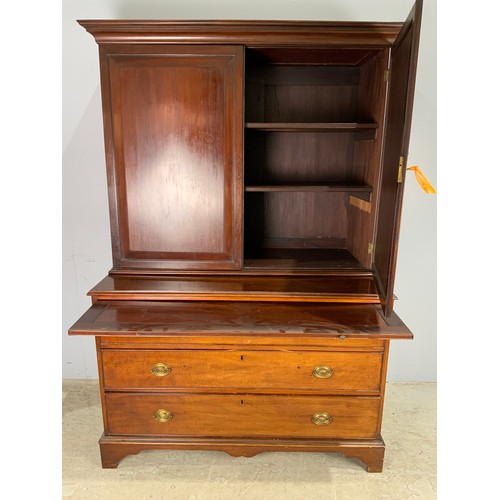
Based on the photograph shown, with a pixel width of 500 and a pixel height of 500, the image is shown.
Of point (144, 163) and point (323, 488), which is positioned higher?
point (144, 163)

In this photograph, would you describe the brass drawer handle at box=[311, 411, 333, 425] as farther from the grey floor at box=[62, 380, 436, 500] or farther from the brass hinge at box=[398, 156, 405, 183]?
the brass hinge at box=[398, 156, 405, 183]

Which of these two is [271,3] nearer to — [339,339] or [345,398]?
[339,339]

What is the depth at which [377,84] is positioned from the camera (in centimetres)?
184

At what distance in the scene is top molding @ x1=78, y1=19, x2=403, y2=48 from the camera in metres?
1.67

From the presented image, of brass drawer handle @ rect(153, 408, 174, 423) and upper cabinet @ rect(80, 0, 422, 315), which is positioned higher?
upper cabinet @ rect(80, 0, 422, 315)

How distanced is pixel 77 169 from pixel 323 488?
2.11 meters

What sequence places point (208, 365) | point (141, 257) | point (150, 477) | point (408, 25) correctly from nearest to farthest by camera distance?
1. point (408, 25)
2. point (208, 365)
3. point (150, 477)
4. point (141, 257)

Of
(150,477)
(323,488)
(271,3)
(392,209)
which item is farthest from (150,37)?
(323,488)

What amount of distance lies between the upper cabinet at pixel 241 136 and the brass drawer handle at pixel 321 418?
52 centimetres

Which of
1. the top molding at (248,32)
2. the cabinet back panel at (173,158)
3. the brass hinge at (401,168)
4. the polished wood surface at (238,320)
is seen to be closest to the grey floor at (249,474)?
the polished wood surface at (238,320)

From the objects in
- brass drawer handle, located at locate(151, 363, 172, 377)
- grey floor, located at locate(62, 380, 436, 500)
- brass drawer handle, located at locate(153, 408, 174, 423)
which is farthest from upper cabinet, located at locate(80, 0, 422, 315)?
grey floor, located at locate(62, 380, 436, 500)

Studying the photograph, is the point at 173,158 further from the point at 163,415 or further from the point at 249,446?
the point at 249,446

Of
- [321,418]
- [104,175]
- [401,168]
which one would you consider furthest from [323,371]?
[104,175]

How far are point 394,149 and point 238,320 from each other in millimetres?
948
